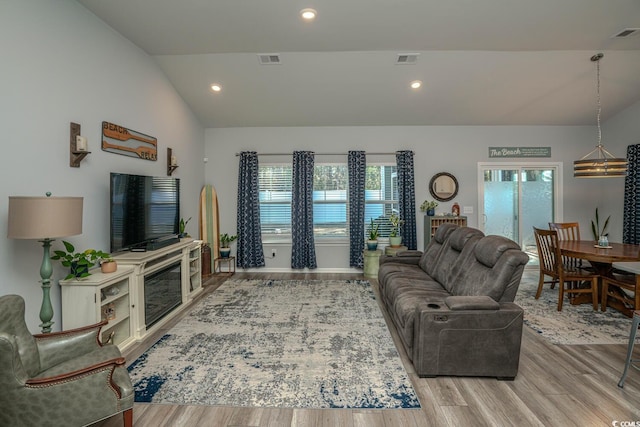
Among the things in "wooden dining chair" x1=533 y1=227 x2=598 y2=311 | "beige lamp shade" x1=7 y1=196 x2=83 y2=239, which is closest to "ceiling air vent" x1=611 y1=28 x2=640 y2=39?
"wooden dining chair" x1=533 y1=227 x2=598 y2=311

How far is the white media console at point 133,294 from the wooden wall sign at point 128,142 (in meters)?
1.19

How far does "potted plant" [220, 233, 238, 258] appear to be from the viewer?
5938 mm

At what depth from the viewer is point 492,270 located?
2.85 m

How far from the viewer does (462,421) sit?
6.82 feet

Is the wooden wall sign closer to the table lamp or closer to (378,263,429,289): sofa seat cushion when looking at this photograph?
the table lamp

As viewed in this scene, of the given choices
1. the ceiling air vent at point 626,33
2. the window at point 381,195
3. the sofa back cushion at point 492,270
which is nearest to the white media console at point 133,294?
the sofa back cushion at point 492,270

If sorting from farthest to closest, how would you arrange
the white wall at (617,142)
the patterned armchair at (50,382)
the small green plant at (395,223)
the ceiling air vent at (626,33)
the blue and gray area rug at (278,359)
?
the small green plant at (395,223) → the white wall at (617,142) → the ceiling air vent at (626,33) → the blue and gray area rug at (278,359) → the patterned armchair at (50,382)

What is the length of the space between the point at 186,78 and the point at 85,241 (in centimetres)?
282

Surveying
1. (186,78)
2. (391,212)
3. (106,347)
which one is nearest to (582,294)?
(391,212)

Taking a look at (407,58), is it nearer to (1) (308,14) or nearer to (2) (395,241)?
(1) (308,14)

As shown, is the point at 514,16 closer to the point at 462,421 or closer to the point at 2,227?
the point at 462,421

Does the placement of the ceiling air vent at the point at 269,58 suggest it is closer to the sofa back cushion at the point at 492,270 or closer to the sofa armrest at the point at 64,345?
the sofa back cushion at the point at 492,270

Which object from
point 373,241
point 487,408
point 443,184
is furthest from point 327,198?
point 487,408

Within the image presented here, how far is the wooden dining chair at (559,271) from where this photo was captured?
405 centimetres
